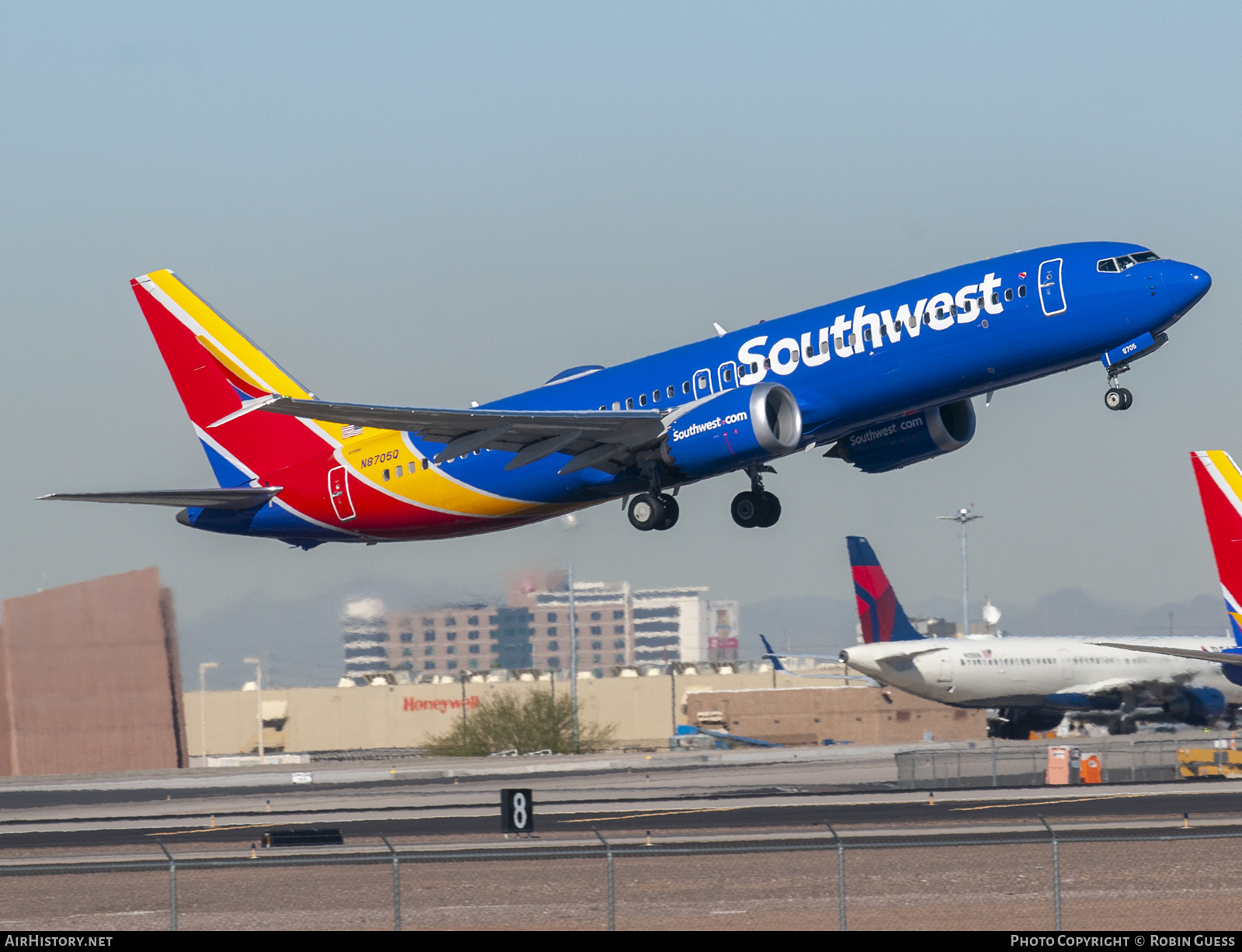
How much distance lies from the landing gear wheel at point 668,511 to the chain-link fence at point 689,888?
29.4 feet

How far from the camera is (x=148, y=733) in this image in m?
77.4

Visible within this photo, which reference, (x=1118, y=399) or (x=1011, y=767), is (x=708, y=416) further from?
(x=1011, y=767)

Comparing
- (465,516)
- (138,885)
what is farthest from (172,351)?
(138,885)

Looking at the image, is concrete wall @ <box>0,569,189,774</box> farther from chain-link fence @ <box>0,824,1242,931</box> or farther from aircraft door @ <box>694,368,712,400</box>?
aircraft door @ <box>694,368,712,400</box>

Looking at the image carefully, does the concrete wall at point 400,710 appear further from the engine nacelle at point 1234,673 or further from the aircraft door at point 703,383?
the aircraft door at point 703,383

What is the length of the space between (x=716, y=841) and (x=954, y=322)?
12.9m

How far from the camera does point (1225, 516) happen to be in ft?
164

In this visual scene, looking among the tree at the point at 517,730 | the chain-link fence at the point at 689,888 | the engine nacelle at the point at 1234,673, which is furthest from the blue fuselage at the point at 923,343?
the tree at the point at 517,730

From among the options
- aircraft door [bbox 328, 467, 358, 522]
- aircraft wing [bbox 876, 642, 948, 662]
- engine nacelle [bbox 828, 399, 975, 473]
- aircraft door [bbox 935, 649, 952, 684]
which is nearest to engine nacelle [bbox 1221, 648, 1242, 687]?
engine nacelle [bbox 828, 399, 975, 473]

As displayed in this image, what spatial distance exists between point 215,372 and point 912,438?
899 inches

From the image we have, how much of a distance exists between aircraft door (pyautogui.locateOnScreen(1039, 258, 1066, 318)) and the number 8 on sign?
16.1 m

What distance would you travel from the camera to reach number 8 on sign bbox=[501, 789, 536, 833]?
120 ft

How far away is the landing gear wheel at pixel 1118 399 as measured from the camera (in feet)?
117

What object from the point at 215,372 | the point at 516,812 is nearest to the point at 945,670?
the point at 215,372
